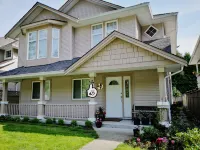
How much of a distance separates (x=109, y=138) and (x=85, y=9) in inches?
375

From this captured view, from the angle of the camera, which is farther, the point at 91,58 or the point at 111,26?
the point at 111,26

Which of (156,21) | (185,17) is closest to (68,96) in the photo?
(156,21)

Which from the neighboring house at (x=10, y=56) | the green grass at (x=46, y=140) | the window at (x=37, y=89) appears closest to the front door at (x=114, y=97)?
the green grass at (x=46, y=140)

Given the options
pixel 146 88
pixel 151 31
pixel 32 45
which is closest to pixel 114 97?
pixel 146 88

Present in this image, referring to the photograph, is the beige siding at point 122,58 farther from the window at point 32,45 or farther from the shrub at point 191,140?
the window at point 32,45

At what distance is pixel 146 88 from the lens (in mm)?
9594

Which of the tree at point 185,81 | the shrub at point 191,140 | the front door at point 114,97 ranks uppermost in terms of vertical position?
the tree at point 185,81

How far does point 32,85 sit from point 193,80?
862 inches

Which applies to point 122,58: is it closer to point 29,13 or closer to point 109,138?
point 109,138

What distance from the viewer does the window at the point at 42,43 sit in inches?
478

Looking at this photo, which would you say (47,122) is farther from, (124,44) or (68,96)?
(124,44)

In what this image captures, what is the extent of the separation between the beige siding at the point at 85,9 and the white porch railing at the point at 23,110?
7247 mm

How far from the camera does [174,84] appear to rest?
25.8 metres

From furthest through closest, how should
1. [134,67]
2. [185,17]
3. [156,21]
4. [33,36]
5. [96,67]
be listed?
[33,36]
[185,17]
[156,21]
[96,67]
[134,67]
